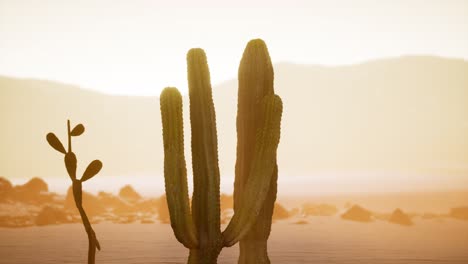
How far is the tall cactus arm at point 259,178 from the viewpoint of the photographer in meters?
7.61

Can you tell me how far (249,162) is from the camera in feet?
27.2

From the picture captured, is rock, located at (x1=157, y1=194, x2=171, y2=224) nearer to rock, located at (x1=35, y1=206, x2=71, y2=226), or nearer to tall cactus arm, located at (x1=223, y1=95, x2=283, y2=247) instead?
rock, located at (x1=35, y1=206, x2=71, y2=226)

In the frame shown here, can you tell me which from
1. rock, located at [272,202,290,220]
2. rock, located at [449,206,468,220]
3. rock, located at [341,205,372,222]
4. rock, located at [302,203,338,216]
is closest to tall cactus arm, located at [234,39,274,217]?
rock, located at [272,202,290,220]

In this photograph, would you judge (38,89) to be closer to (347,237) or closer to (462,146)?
(462,146)

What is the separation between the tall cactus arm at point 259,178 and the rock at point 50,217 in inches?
662

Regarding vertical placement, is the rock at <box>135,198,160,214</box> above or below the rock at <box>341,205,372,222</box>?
above

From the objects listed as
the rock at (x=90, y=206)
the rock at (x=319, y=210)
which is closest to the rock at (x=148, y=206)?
the rock at (x=90, y=206)

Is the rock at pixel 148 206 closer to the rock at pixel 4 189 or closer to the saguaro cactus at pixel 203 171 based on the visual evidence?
the rock at pixel 4 189

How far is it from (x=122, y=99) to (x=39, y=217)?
142 metres

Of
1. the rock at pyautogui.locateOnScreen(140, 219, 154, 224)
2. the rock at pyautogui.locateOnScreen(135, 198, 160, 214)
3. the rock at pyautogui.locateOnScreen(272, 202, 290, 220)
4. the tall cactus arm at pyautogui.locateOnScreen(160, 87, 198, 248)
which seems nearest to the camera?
the tall cactus arm at pyautogui.locateOnScreen(160, 87, 198, 248)

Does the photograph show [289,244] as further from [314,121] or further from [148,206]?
[314,121]

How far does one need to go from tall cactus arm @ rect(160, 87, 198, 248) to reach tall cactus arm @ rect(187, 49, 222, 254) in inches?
9.5

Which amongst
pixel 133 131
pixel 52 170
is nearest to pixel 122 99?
pixel 133 131

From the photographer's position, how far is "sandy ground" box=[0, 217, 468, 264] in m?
14.0
